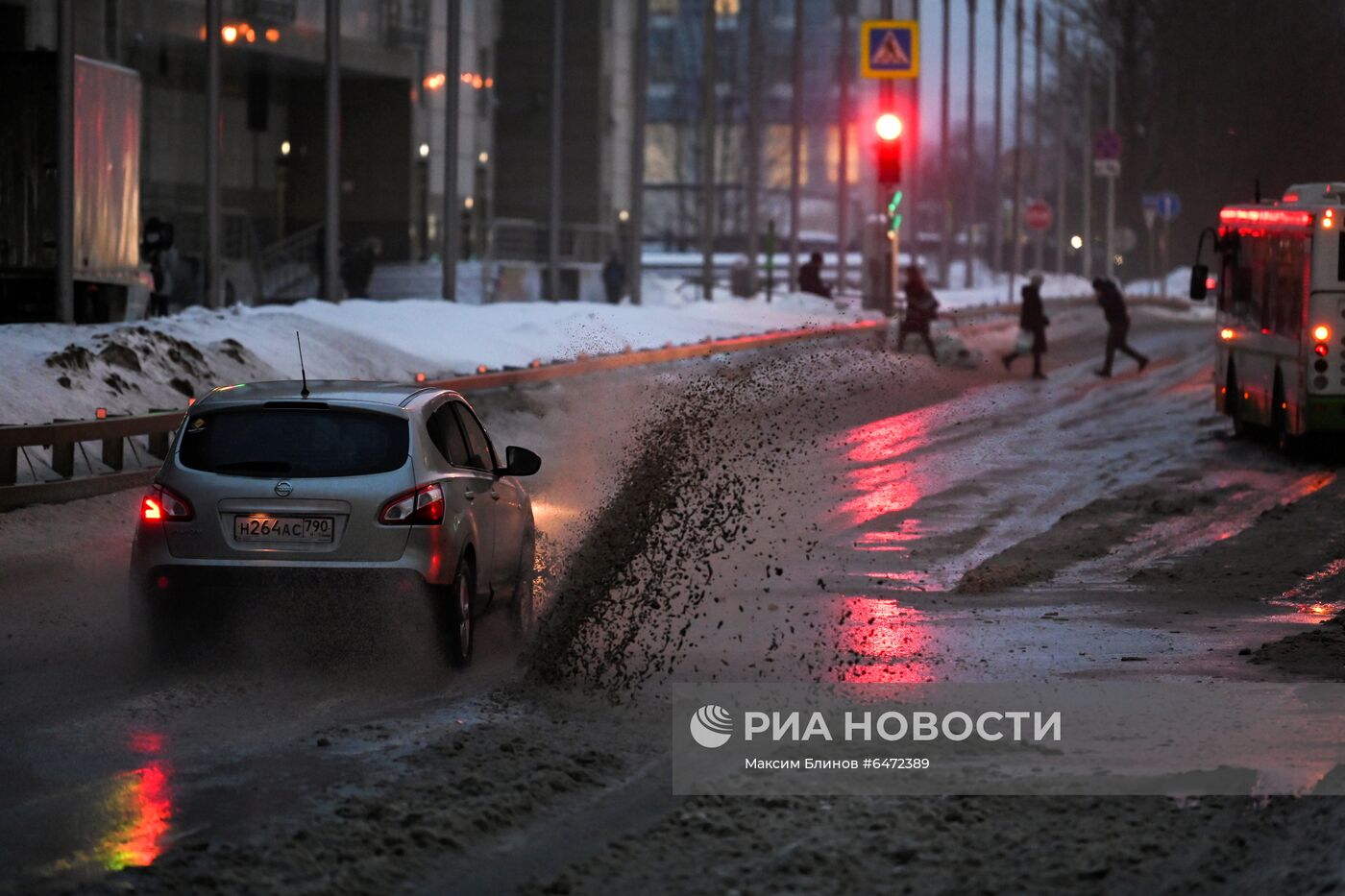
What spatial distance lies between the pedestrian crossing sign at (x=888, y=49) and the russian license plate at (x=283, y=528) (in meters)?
31.6

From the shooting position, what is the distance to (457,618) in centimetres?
981

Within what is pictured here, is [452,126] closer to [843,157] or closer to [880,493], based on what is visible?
[880,493]

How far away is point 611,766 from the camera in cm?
775

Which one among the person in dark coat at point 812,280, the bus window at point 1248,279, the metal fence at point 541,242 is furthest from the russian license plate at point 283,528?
the person in dark coat at point 812,280

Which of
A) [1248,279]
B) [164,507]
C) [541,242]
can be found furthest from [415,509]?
[541,242]

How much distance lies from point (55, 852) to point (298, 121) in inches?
1853

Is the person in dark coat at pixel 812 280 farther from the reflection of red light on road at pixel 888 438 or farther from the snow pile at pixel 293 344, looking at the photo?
the reflection of red light on road at pixel 888 438

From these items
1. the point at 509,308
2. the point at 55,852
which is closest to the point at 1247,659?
the point at 55,852

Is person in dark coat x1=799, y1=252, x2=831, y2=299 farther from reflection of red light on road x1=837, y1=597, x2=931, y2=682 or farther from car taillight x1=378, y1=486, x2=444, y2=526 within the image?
car taillight x1=378, y1=486, x2=444, y2=526

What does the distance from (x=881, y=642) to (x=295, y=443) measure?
3107mm

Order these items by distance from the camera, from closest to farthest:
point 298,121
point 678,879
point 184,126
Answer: point 678,879
point 184,126
point 298,121

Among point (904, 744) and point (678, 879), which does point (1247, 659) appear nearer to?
point (904, 744)

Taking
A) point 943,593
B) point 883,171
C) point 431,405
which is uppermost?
point 883,171

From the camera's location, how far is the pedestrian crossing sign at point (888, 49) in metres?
40.3
